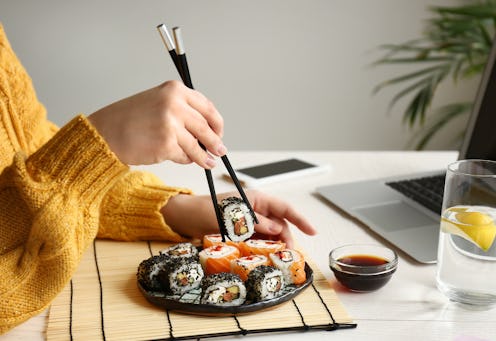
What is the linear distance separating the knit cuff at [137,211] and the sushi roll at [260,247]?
17 centimetres

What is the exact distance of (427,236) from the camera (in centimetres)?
118

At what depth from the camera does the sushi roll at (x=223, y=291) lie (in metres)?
0.90

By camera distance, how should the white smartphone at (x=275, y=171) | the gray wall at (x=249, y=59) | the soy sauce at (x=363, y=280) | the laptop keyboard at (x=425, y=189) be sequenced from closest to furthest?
1. the soy sauce at (x=363, y=280)
2. the laptop keyboard at (x=425, y=189)
3. the white smartphone at (x=275, y=171)
4. the gray wall at (x=249, y=59)

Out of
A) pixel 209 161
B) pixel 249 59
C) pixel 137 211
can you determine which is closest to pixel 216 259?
pixel 209 161

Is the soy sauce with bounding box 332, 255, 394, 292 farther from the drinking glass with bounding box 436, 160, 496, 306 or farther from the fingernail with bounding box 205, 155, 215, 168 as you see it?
the fingernail with bounding box 205, 155, 215, 168

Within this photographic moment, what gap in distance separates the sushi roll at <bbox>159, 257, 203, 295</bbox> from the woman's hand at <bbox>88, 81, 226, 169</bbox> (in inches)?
5.4

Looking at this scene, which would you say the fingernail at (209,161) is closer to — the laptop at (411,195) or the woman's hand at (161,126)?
the woman's hand at (161,126)

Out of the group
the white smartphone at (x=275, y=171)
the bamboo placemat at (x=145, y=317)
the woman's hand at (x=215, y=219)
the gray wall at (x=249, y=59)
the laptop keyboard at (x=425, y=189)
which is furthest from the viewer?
the gray wall at (x=249, y=59)

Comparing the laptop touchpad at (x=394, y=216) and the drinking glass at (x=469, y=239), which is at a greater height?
the drinking glass at (x=469, y=239)

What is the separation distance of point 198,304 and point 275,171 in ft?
2.27

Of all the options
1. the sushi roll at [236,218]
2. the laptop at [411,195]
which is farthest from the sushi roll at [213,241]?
the laptop at [411,195]

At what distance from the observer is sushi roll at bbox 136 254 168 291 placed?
37.3 inches

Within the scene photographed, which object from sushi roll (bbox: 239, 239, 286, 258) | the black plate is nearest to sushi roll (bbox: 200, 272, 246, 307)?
the black plate

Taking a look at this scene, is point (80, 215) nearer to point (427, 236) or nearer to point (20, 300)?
point (20, 300)
